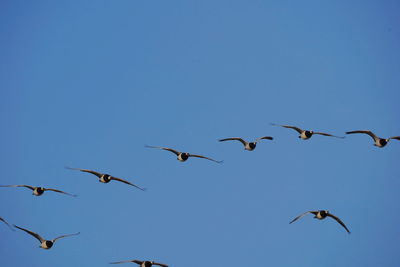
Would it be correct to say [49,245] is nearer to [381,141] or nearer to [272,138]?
[272,138]

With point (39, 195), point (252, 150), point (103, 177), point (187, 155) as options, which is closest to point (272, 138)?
point (252, 150)

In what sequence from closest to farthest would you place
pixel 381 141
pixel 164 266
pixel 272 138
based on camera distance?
pixel 164 266
pixel 381 141
pixel 272 138

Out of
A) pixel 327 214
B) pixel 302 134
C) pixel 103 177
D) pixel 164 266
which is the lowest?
pixel 164 266

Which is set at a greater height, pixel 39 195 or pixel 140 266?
pixel 39 195

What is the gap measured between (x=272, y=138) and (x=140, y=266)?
Answer: 35.7 ft

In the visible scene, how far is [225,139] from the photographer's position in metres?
41.9

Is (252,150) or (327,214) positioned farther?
(252,150)

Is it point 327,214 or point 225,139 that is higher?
point 225,139

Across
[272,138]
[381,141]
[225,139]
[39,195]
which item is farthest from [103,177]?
[381,141]

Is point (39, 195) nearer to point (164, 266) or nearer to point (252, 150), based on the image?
point (164, 266)

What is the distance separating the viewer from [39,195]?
41.7 meters

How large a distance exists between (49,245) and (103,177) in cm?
465

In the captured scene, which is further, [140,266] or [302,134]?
[302,134]

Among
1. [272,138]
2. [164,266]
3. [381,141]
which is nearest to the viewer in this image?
[164,266]
